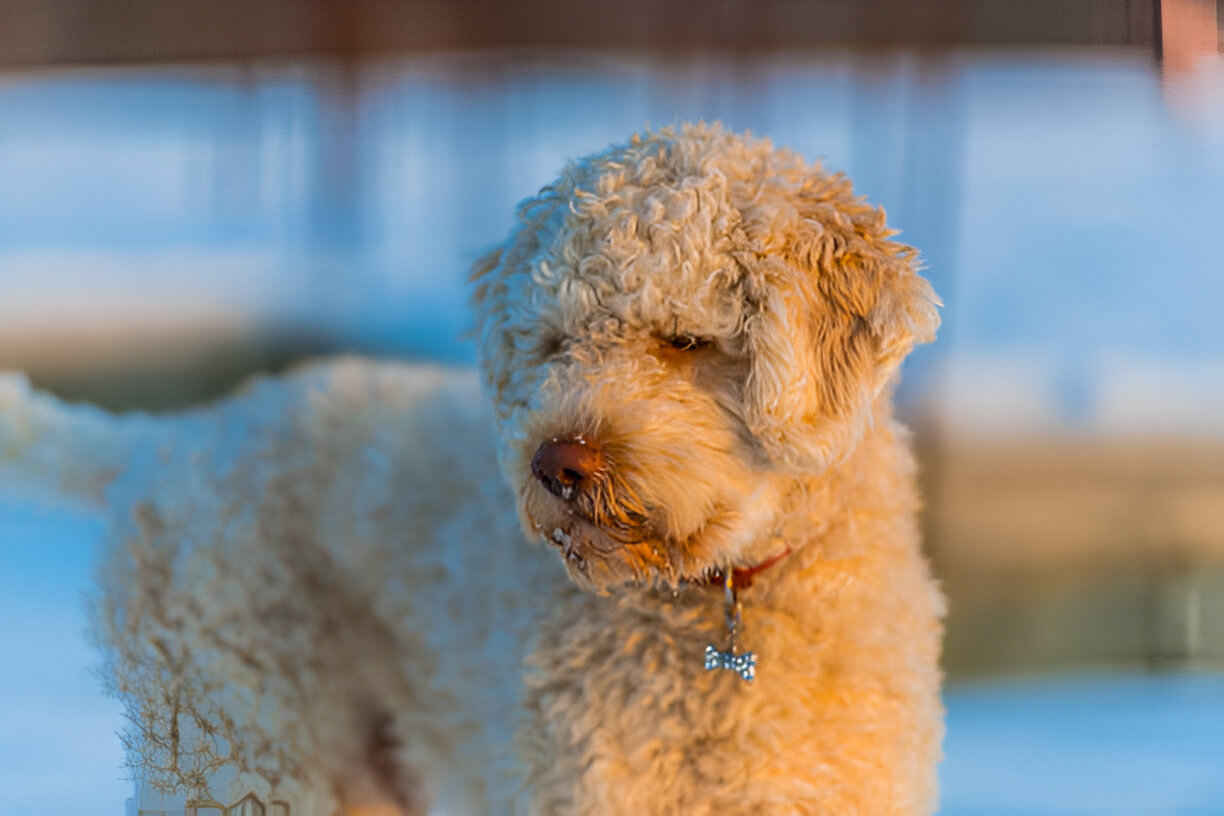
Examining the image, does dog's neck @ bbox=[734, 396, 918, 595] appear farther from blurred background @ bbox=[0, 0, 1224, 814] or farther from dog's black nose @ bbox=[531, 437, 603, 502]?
blurred background @ bbox=[0, 0, 1224, 814]

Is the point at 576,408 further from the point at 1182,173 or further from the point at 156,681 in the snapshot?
the point at 1182,173

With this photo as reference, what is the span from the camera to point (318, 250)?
2.53 metres

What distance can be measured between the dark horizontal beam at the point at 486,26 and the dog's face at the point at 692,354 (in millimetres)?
961

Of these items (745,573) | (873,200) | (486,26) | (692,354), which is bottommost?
(745,573)

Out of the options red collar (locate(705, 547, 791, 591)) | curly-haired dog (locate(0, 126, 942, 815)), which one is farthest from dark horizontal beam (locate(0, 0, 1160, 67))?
red collar (locate(705, 547, 791, 591))

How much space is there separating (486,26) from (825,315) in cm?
131

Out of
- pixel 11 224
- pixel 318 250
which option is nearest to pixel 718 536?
pixel 318 250

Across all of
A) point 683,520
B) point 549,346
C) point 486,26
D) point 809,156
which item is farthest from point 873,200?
point 683,520

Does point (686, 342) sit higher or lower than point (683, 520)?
higher

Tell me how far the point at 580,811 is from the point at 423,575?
58cm

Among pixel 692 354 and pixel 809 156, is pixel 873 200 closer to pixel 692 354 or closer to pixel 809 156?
pixel 809 156

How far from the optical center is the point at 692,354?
1349mm

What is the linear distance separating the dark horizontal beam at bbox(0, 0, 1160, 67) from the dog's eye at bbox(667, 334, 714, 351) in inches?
45.1

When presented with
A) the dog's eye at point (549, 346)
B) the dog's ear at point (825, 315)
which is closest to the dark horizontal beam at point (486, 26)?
the dog's ear at point (825, 315)
